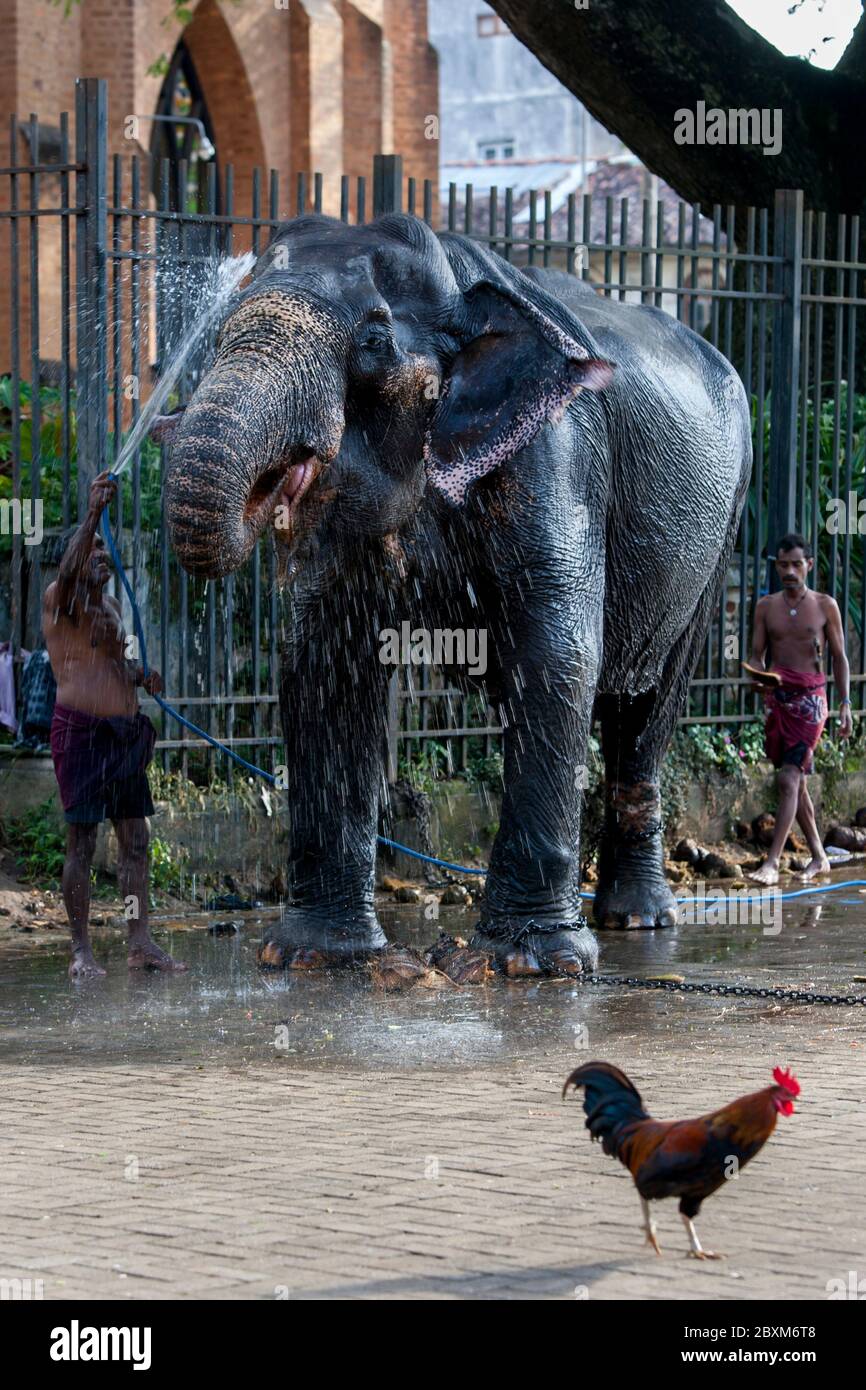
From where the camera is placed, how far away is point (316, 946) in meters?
9.04

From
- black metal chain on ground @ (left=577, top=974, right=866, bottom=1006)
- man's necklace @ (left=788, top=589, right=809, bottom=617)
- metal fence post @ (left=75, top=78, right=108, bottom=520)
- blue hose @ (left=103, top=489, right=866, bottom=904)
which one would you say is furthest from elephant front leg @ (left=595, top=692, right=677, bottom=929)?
metal fence post @ (left=75, top=78, right=108, bottom=520)

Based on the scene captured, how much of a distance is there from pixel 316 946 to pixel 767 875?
3.84 m

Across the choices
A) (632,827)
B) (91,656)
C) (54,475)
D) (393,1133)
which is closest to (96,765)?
(91,656)

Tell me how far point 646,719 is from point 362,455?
299 cm

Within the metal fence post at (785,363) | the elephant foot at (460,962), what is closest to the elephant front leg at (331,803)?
the elephant foot at (460,962)

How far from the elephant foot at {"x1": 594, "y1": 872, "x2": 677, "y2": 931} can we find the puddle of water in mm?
332

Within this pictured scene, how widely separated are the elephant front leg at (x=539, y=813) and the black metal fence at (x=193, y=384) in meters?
1.35

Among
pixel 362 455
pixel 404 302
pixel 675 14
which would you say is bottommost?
pixel 362 455

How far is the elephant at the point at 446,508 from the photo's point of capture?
756 cm

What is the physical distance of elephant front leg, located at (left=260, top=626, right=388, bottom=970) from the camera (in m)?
8.82

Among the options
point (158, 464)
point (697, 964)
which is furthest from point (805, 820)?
point (158, 464)

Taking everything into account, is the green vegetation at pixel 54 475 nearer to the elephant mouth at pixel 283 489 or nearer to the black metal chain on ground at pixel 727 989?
the elephant mouth at pixel 283 489

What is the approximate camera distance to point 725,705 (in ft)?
43.6

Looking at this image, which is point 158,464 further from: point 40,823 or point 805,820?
point 805,820
